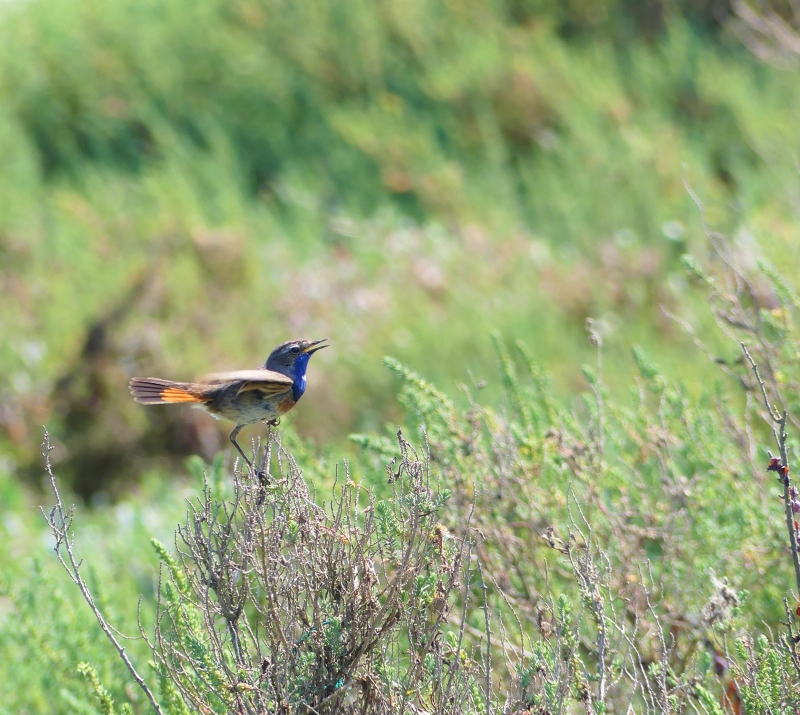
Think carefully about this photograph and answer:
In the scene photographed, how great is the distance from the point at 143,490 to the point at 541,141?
497 cm

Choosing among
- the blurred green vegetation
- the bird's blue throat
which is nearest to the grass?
the blurred green vegetation

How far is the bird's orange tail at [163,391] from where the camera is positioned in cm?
345

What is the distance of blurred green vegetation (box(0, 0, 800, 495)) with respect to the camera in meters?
7.36

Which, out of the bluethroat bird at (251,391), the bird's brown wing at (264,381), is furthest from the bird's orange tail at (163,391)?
the bird's brown wing at (264,381)

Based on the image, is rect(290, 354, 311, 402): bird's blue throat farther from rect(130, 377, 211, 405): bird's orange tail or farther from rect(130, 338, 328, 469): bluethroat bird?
rect(130, 377, 211, 405): bird's orange tail

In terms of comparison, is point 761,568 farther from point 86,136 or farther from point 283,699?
point 86,136

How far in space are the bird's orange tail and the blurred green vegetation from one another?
1772mm

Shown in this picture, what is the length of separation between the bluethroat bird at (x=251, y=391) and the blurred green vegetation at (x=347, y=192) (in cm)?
166

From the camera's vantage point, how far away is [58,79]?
11.8 metres

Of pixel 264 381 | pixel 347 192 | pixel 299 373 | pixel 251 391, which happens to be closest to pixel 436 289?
pixel 347 192

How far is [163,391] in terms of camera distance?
3.48 m

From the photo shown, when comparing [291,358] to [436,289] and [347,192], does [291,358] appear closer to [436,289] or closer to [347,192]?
[436,289]

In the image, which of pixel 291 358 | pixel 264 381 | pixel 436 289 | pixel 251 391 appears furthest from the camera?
pixel 436 289

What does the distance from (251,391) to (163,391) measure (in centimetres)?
29
